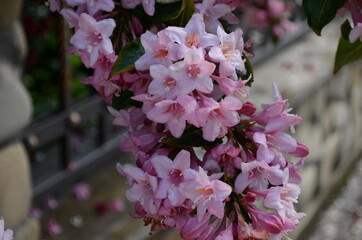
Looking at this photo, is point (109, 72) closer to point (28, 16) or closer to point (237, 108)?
point (237, 108)

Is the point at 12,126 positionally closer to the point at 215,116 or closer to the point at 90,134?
the point at 215,116

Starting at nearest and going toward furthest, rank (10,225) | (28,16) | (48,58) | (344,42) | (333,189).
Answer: (344,42), (10,225), (28,16), (48,58), (333,189)

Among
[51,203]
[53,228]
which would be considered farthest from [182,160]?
[51,203]

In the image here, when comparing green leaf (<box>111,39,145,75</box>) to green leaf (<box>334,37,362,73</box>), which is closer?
green leaf (<box>111,39,145,75</box>)

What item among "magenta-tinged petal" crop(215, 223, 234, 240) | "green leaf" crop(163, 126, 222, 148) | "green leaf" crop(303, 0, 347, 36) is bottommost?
"magenta-tinged petal" crop(215, 223, 234, 240)

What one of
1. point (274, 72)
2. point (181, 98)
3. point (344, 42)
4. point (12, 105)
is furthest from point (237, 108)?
point (274, 72)

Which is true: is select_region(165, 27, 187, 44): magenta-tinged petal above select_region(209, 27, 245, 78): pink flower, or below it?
above

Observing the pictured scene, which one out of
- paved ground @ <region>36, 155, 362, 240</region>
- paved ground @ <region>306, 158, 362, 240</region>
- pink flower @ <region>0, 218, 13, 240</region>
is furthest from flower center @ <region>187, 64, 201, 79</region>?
paved ground @ <region>306, 158, 362, 240</region>

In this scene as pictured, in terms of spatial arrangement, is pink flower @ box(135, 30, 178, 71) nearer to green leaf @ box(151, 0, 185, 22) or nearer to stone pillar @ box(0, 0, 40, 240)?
green leaf @ box(151, 0, 185, 22)
